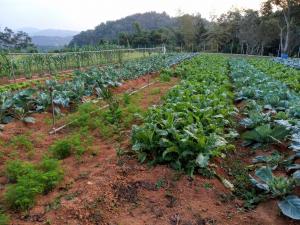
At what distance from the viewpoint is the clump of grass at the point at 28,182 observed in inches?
131

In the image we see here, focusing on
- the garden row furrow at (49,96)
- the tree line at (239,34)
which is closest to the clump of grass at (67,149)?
the garden row furrow at (49,96)

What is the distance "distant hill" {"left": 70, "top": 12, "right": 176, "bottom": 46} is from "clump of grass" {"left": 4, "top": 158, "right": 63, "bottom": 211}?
47.4m

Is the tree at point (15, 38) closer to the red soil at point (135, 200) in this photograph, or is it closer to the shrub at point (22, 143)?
the shrub at point (22, 143)

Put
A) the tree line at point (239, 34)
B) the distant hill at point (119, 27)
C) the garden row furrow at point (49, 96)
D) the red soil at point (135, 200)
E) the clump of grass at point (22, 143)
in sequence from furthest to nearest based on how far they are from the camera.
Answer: the distant hill at point (119, 27)
the tree line at point (239, 34)
the garden row furrow at point (49, 96)
the clump of grass at point (22, 143)
the red soil at point (135, 200)

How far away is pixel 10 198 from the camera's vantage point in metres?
3.35

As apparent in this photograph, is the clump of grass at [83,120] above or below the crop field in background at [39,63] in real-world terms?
below

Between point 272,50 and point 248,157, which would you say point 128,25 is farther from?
point 248,157

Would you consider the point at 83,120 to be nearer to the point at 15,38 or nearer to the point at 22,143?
the point at 22,143

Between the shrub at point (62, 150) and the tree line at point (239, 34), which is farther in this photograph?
the tree line at point (239, 34)

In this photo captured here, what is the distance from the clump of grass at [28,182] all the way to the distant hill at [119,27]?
4740 centimetres

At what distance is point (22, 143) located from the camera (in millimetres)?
5293

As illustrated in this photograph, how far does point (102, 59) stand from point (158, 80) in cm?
985

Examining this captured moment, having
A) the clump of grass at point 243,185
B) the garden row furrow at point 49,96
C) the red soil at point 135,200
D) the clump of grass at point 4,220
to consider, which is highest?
the garden row furrow at point 49,96

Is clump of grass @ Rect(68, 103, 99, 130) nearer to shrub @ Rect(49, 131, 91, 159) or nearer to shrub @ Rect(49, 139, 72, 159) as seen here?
shrub @ Rect(49, 131, 91, 159)
